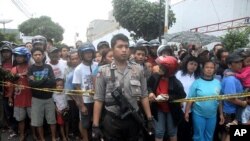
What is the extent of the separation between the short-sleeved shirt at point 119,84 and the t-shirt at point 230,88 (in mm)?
1736

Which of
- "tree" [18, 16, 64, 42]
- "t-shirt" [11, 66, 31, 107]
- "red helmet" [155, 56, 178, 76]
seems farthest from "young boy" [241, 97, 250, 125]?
"tree" [18, 16, 64, 42]

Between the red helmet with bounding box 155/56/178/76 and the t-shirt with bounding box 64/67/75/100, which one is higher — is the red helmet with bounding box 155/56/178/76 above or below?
above

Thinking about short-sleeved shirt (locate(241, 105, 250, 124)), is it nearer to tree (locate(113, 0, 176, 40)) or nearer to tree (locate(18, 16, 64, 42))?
tree (locate(113, 0, 176, 40))

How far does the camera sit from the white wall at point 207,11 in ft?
69.8

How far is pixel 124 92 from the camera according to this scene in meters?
3.78

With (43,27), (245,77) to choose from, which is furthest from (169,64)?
(43,27)

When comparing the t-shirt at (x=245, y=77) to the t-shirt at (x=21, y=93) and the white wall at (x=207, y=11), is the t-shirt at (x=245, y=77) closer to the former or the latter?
the t-shirt at (x=21, y=93)

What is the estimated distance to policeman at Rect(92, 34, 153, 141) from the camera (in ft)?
12.5

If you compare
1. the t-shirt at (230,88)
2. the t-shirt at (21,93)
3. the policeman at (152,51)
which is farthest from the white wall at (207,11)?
the t-shirt at (21,93)

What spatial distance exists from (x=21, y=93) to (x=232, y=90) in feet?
12.0

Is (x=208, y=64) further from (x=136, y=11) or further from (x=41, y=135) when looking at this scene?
(x=136, y=11)

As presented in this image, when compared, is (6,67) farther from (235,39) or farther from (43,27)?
(43,27)

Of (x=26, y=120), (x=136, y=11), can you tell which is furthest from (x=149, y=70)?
(x=136, y=11)

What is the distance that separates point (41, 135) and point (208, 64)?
3190mm
